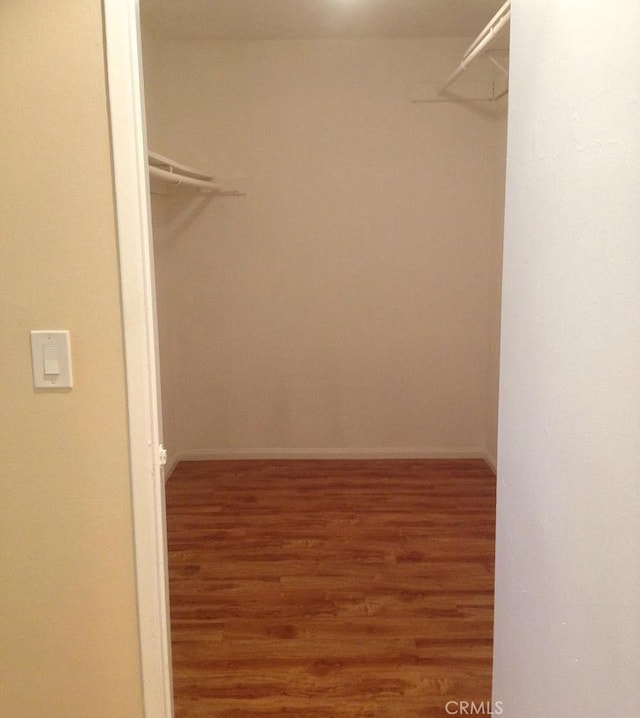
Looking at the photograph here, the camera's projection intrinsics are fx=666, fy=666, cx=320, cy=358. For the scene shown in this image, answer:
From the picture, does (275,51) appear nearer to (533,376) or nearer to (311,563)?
(311,563)

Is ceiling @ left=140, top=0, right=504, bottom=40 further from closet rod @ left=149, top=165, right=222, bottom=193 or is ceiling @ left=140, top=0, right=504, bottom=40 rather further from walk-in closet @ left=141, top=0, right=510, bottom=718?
closet rod @ left=149, top=165, right=222, bottom=193

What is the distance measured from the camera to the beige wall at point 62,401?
4.44 ft

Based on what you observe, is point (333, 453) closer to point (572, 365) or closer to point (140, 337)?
point (140, 337)

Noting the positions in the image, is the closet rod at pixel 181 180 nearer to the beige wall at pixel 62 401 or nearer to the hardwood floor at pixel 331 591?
the beige wall at pixel 62 401

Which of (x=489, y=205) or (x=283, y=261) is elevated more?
(x=489, y=205)

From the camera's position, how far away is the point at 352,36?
4094mm

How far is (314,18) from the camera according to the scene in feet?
12.1

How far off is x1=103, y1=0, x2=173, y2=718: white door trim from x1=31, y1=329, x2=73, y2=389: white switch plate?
0.13 metres

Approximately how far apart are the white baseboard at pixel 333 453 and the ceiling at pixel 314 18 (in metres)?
2.65

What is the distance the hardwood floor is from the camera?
7.28 ft

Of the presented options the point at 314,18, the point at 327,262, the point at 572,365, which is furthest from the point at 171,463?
the point at 572,365

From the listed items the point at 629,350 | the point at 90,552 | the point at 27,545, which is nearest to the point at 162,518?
the point at 90,552

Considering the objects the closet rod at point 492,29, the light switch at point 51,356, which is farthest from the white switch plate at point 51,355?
the closet rod at point 492,29

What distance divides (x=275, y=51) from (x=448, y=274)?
1788 millimetres
